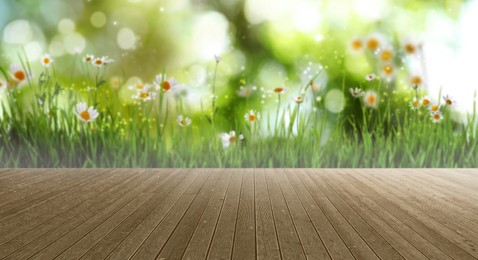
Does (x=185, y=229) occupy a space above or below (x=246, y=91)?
below

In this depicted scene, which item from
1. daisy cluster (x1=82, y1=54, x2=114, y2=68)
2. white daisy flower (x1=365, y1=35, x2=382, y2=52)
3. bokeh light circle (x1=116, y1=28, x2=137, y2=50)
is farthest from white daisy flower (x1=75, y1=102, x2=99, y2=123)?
white daisy flower (x1=365, y1=35, x2=382, y2=52)

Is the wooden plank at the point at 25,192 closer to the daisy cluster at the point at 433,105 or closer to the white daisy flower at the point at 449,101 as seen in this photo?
the daisy cluster at the point at 433,105

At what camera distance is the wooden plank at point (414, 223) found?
196 cm

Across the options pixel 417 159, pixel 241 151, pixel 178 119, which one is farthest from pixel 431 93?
pixel 178 119

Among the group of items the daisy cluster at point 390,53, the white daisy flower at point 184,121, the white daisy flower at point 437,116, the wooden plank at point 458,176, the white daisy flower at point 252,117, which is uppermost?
the daisy cluster at point 390,53

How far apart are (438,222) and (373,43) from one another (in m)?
2.64

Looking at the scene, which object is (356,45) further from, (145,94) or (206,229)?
(206,229)

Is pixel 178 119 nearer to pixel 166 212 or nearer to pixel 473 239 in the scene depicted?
pixel 166 212

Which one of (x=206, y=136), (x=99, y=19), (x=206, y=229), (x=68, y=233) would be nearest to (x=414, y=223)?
(x=206, y=229)

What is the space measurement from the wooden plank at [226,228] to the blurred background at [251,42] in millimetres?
1633

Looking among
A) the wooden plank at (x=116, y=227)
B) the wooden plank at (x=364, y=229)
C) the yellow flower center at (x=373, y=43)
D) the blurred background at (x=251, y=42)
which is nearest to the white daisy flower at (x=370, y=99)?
the blurred background at (x=251, y=42)

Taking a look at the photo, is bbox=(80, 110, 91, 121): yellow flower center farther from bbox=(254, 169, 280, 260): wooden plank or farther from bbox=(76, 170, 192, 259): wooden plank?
bbox=(254, 169, 280, 260): wooden plank

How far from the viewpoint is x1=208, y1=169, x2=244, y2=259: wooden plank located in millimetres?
1910

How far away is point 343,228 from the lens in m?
2.29
